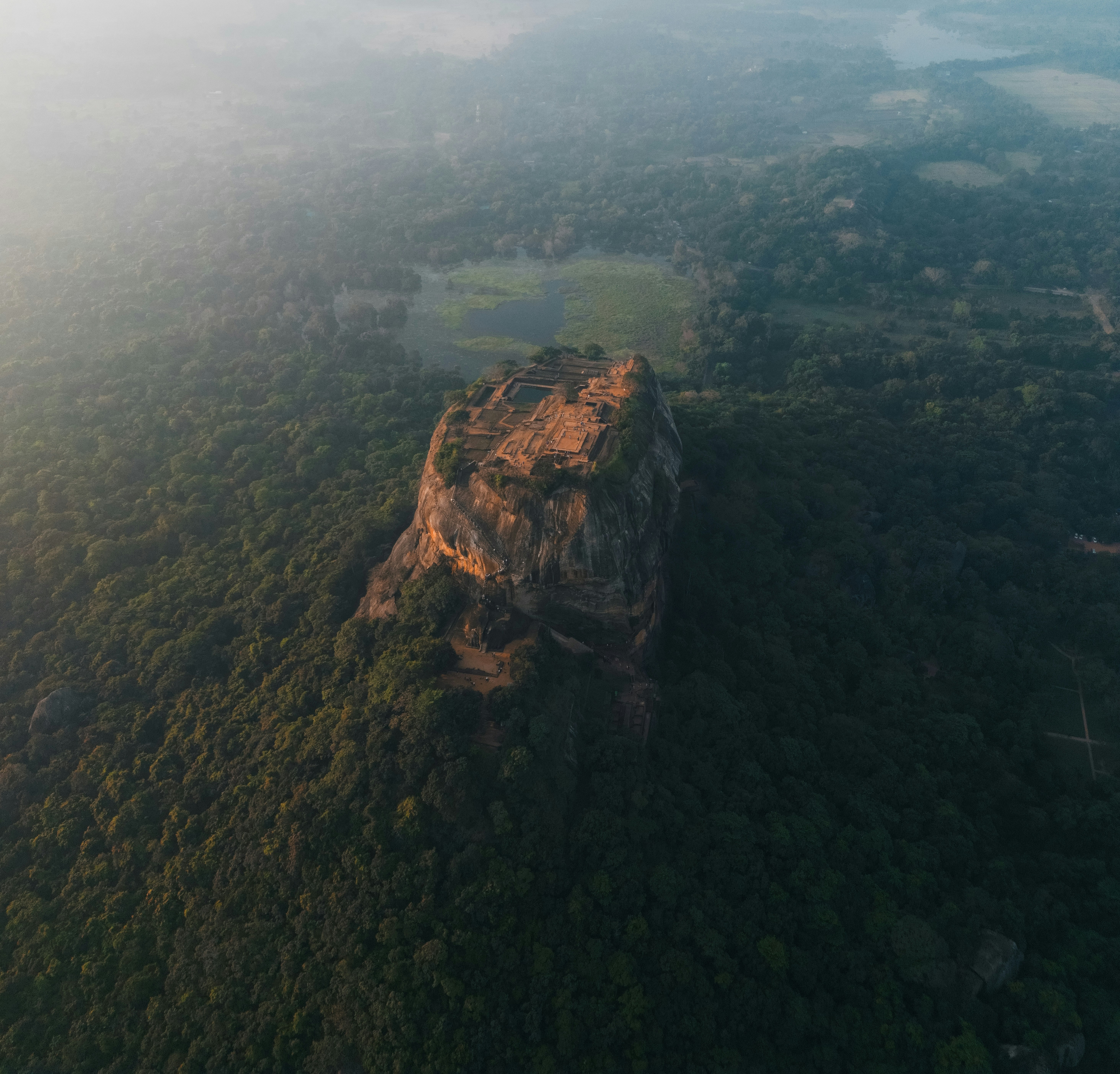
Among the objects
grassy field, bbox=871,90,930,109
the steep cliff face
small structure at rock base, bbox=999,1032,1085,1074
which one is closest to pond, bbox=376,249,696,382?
the steep cliff face

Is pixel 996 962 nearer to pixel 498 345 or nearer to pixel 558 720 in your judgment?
pixel 558 720

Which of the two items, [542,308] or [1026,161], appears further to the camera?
[1026,161]

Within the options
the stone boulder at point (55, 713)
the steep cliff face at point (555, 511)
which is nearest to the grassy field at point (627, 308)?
the steep cliff face at point (555, 511)

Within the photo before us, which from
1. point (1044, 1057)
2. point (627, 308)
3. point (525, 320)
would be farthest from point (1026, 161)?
point (1044, 1057)

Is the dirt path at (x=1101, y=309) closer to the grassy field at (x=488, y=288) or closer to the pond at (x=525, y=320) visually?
the pond at (x=525, y=320)

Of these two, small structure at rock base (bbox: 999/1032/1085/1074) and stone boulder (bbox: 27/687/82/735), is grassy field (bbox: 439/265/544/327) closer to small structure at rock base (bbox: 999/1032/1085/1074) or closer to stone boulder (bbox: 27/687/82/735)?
stone boulder (bbox: 27/687/82/735)

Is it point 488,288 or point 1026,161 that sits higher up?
point 1026,161
